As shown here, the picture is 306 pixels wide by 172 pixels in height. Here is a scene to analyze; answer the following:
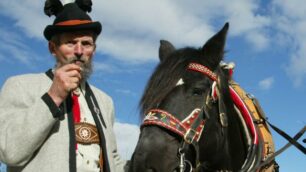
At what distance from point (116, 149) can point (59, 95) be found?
1.19 meters

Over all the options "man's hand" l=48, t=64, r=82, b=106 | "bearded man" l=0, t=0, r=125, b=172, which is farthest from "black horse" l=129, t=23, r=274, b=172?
"man's hand" l=48, t=64, r=82, b=106

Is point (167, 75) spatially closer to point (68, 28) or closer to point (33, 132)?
point (68, 28)

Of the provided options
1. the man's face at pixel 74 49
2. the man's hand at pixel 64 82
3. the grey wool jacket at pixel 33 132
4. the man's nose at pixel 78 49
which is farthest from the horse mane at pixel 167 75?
the man's hand at pixel 64 82

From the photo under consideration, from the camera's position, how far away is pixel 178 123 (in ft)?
12.8

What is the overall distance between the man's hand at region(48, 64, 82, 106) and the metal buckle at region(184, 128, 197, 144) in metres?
1.20

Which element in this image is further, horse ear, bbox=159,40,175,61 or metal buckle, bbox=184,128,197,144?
horse ear, bbox=159,40,175,61

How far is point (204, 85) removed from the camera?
4316mm

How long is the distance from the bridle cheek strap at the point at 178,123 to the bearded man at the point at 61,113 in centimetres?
43

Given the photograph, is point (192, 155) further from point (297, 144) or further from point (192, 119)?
point (297, 144)

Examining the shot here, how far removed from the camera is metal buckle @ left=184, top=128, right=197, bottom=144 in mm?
3910

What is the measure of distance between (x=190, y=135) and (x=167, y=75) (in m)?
0.64

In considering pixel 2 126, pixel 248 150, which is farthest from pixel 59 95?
Result: pixel 248 150

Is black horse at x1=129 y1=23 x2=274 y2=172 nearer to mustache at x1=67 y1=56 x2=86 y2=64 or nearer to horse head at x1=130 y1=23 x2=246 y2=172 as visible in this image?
horse head at x1=130 y1=23 x2=246 y2=172

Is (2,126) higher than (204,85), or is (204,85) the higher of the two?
(204,85)
